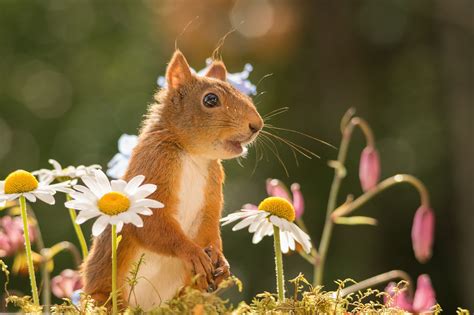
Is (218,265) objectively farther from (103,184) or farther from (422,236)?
(422,236)

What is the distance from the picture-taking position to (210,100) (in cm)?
160

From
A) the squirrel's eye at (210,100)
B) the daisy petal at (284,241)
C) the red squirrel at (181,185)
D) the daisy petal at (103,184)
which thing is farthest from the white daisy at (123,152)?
the daisy petal at (103,184)

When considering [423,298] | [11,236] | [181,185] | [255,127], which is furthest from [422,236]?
[11,236]

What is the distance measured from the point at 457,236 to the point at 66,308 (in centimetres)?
591

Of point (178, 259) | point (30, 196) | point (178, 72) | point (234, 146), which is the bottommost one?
point (178, 259)

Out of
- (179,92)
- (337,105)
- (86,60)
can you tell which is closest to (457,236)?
(337,105)

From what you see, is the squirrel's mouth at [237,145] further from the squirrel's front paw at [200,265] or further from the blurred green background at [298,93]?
the blurred green background at [298,93]

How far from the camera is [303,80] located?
747 cm

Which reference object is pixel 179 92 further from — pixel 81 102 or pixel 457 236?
pixel 81 102

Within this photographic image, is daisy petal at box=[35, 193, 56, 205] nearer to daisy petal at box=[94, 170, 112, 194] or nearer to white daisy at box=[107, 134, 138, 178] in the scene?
daisy petal at box=[94, 170, 112, 194]

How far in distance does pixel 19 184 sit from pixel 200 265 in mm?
336

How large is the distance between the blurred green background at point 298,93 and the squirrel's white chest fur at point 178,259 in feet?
14.6

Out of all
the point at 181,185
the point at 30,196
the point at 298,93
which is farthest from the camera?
the point at 298,93

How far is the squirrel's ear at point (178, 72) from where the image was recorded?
1624mm
